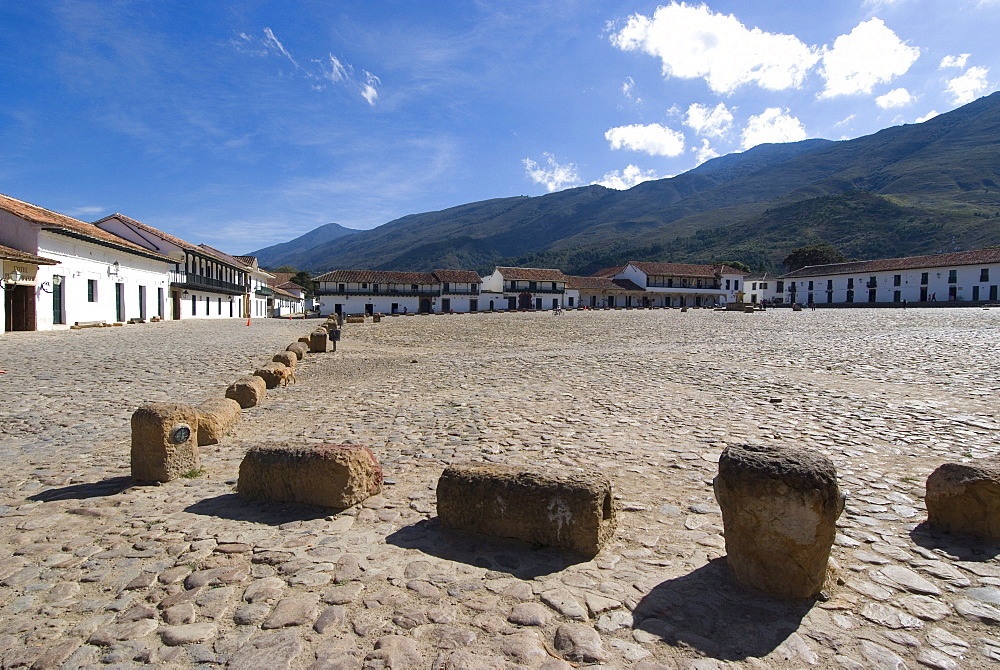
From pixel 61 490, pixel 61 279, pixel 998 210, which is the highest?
pixel 998 210

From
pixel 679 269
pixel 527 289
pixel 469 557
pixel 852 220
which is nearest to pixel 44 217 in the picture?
pixel 469 557

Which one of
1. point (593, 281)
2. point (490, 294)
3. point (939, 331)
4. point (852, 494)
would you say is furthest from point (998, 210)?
point (852, 494)

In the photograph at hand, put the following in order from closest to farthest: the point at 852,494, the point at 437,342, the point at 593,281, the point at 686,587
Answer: the point at 686,587 → the point at 852,494 → the point at 437,342 → the point at 593,281

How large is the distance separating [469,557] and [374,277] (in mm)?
63727

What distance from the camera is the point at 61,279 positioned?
24.8m

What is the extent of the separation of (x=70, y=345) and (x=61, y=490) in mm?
15385

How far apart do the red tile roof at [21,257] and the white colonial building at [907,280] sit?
73837 millimetres

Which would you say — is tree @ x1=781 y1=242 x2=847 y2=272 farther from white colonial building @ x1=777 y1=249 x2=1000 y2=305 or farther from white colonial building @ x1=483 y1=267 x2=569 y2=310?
white colonial building @ x1=483 y1=267 x2=569 y2=310

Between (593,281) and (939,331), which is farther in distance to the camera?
(593,281)

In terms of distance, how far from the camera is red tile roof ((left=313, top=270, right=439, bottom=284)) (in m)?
63.0

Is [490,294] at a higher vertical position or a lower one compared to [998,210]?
lower

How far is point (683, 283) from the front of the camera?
7725cm

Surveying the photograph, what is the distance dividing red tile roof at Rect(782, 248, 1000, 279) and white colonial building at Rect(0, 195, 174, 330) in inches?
2952

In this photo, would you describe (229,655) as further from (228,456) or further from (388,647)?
(228,456)
